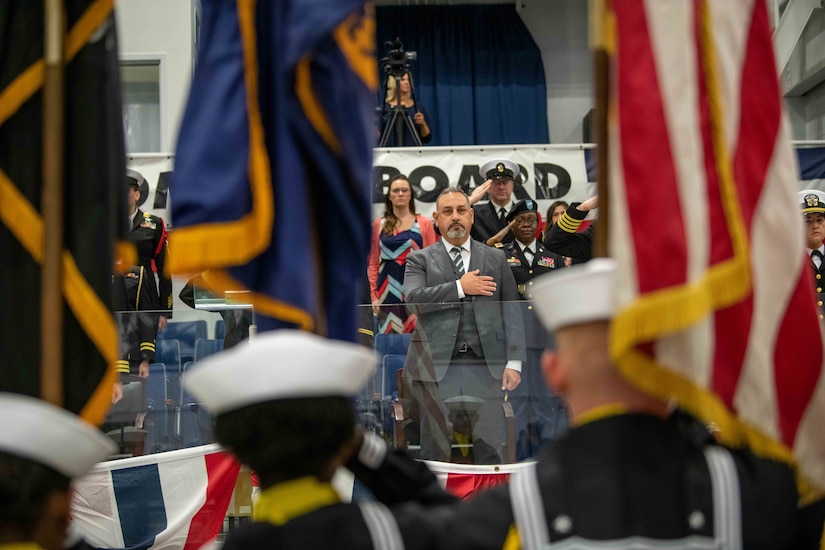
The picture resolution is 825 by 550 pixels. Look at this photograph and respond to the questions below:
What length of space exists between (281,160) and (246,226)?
0.15 metres

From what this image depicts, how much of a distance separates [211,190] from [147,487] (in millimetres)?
2561

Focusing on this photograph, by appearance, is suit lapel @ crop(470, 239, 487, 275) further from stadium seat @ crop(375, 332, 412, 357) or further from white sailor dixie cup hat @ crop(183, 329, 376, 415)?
white sailor dixie cup hat @ crop(183, 329, 376, 415)

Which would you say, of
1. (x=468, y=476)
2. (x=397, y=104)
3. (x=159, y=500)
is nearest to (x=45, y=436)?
(x=468, y=476)

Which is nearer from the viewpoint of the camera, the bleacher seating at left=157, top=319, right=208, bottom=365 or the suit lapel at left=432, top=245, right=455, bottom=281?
the bleacher seating at left=157, top=319, right=208, bottom=365

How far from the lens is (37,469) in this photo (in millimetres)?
1398

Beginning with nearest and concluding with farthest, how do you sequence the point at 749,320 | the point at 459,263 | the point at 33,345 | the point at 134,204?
the point at 749,320
the point at 33,345
the point at 459,263
the point at 134,204

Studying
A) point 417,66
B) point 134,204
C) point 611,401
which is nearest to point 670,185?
point 611,401

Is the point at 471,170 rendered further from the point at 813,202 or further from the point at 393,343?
the point at 393,343

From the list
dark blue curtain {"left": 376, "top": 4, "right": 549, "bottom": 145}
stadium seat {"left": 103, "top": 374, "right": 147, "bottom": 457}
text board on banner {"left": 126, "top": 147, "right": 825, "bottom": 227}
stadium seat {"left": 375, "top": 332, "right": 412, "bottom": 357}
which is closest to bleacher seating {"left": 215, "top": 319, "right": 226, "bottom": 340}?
stadium seat {"left": 103, "top": 374, "right": 147, "bottom": 457}

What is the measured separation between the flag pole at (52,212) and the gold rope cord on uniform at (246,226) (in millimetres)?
216

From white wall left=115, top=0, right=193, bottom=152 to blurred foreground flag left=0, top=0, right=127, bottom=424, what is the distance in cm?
769

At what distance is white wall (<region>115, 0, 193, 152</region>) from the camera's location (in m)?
9.45

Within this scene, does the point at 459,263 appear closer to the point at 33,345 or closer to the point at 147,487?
the point at 147,487

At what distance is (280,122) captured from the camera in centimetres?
183
